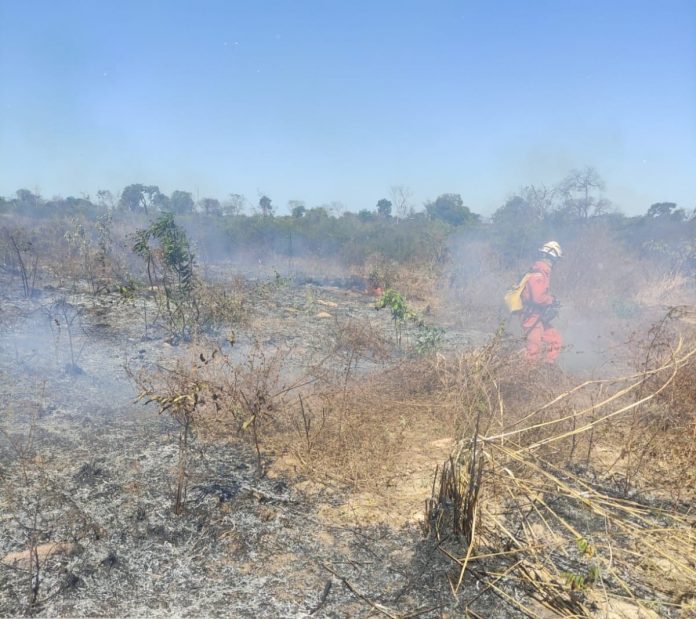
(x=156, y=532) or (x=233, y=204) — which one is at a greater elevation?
(x=233, y=204)

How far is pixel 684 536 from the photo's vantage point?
2.84m

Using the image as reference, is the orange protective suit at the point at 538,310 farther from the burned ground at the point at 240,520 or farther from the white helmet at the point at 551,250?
the burned ground at the point at 240,520

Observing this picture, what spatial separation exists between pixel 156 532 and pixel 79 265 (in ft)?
29.5

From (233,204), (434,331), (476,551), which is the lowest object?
(476,551)

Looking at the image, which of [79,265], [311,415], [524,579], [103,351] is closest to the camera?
[524,579]

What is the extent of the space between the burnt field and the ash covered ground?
12 mm

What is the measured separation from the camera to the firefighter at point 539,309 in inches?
231

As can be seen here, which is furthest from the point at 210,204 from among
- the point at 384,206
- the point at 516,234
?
the point at 516,234

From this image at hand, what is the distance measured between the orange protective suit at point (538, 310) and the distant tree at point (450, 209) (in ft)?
71.4

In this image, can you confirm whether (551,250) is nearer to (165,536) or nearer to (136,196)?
(165,536)

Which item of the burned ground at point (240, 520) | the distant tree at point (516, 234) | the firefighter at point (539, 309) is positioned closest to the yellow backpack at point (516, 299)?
the firefighter at point (539, 309)

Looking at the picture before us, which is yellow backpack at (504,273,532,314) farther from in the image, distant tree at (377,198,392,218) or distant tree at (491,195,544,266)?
distant tree at (377,198,392,218)

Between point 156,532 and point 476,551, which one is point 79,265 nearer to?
point 156,532

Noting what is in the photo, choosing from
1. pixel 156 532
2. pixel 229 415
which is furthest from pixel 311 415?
pixel 156 532
